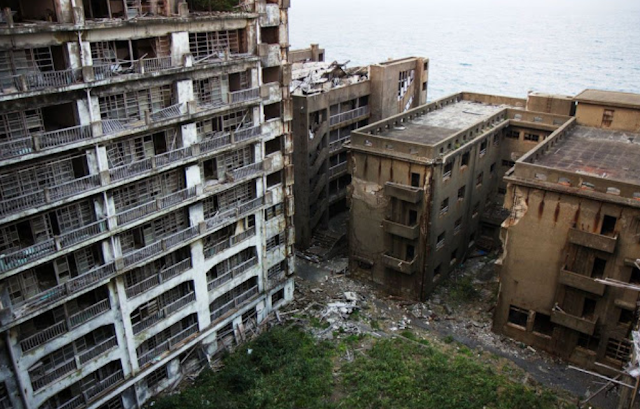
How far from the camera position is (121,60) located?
26.0 m

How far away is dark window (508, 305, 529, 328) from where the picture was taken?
1411 inches

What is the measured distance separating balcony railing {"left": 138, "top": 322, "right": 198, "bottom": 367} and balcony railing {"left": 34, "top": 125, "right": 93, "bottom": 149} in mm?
12491

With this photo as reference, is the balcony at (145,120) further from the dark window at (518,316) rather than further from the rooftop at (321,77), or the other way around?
the dark window at (518,316)

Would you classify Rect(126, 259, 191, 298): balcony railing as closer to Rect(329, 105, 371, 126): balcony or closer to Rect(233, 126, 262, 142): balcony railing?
Rect(233, 126, 262, 142): balcony railing

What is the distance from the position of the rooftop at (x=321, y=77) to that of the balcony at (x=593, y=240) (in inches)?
933

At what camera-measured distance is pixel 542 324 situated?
3562 cm

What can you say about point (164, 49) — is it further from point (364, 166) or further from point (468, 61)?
point (468, 61)

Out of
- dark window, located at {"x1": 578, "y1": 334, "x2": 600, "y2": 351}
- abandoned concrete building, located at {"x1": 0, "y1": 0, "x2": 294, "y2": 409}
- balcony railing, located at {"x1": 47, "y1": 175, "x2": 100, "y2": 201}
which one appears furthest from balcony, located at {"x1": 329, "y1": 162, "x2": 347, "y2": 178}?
balcony railing, located at {"x1": 47, "y1": 175, "x2": 100, "y2": 201}

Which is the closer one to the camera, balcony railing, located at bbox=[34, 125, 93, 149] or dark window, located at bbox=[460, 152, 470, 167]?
balcony railing, located at bbox=[34, 125, 93, 149]

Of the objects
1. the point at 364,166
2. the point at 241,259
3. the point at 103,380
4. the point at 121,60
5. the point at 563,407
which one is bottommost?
the point at 563,407

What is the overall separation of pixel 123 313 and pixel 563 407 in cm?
2388

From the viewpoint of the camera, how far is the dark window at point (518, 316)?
118 feet

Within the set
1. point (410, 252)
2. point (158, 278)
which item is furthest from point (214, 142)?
point (410, 252)

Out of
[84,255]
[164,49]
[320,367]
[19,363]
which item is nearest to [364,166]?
[320,367]
